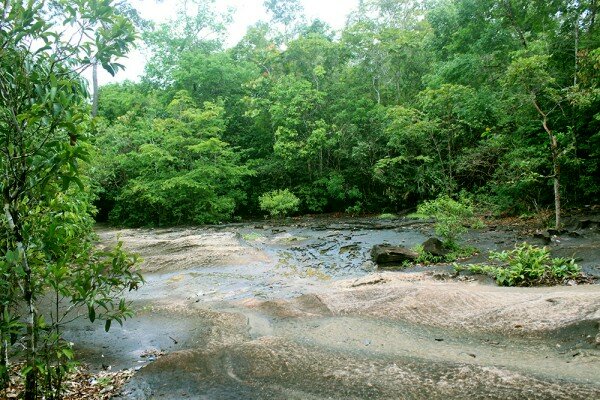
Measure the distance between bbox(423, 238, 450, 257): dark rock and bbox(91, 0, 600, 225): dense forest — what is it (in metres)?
4.68

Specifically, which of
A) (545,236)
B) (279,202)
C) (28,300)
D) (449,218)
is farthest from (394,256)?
(279,202)

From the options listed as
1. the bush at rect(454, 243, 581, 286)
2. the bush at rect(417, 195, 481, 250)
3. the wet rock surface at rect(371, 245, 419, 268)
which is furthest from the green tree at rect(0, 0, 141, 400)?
the bush at rect(417, 195, 481, 250)

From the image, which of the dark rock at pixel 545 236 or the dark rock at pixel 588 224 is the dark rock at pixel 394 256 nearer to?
the dark rock at pixel 545 236

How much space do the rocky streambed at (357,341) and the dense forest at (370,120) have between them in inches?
326

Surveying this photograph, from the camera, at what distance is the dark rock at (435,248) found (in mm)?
9953

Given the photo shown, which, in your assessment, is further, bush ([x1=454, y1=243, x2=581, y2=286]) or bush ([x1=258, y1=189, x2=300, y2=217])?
bush ([x1=258, y1=189, x2=300, y2=217])

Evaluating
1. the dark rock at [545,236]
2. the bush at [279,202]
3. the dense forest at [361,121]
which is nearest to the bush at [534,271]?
the dense forest at [361,121]

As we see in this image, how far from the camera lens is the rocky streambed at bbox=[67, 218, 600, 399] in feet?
11.3

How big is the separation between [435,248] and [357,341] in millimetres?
6024

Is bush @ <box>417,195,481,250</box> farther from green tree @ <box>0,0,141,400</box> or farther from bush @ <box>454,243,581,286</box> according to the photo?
green tree @ <box>0,0,141,400</box>

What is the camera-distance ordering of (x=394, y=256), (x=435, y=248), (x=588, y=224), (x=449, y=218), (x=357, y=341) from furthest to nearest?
(x=588, y=224) < (x=394, y=256) < (x=449, y=218) < (x=435, y=248) < (x=357, y=341)

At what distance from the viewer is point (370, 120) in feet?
75.6

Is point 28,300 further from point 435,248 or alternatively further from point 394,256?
point 435,248

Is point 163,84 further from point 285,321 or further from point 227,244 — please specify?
point 285,321
